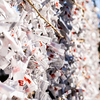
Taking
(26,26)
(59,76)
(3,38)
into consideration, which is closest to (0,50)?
(3,38)

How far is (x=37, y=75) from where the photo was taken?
0.62 metres

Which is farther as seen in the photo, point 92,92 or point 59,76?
point 92,92

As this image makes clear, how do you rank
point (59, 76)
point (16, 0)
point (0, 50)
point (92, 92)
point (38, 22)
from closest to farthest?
point (0, 50) < point (16, 0) < point (38, 22) < point (59, 76) < point (92, 92)

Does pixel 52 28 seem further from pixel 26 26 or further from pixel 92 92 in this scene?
pixel 92 92

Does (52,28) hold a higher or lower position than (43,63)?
higher

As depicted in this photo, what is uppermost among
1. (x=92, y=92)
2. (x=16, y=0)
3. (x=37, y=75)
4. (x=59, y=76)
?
(x=16, y=0)

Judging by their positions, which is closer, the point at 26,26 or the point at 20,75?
the point at 20,75

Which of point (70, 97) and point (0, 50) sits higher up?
point (0, 50)

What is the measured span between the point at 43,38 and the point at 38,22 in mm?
133

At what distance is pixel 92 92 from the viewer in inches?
56.9

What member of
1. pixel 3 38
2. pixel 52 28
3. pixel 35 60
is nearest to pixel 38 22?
pixel 52 28

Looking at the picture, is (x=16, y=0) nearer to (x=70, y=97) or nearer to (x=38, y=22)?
(x=38, y=22)

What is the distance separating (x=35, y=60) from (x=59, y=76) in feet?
0.89

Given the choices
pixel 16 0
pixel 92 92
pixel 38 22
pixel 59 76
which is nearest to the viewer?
pixel 16 0
